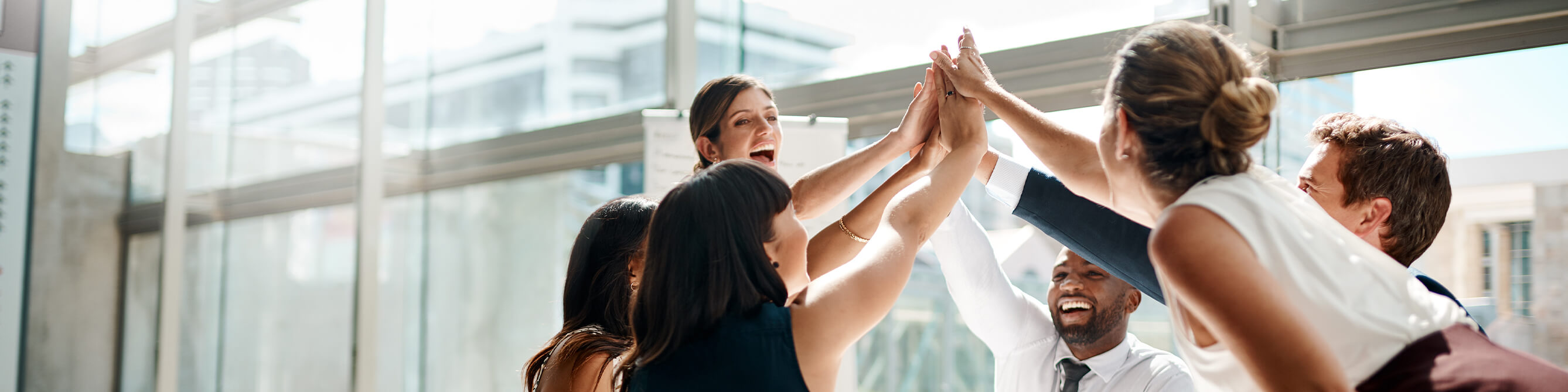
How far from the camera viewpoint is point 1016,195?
193cm

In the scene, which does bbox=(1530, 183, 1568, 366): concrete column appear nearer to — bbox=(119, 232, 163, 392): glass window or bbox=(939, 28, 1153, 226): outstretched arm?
bbox=(939, 28, 1153, 226): outstretched arm

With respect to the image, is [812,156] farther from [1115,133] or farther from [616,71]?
[1115,133]

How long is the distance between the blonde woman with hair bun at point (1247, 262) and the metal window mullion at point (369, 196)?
13.1 feet

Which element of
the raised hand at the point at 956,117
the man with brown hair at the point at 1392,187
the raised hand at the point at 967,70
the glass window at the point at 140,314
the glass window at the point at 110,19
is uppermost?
the glass window at the point at 110,19

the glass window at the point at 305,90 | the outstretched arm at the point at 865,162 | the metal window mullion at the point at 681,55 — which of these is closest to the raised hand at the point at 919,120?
the outstretched arm at the point at 865,162

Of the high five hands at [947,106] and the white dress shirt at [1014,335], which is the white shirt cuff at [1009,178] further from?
the white dress shirt at [1014,335]

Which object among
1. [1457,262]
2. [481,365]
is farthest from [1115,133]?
[481,365]

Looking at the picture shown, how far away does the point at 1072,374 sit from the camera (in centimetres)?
251

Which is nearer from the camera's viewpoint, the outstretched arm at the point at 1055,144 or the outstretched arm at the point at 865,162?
the outstretched arm at the point at 1055,144

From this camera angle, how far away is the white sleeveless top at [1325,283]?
3.05ft

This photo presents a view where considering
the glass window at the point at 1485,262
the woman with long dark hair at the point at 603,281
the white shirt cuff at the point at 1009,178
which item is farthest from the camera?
the glass window at the point at 1485,262

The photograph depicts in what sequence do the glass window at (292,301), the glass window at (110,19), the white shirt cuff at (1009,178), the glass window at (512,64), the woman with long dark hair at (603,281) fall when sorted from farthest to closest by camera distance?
the glass window at (512,64), the glass window at (292,301), the glass window at (110,19), the white shirt cuff at (1009,178), the woman with long dark hair at (603,281)

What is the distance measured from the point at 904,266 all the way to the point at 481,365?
4.00 metres

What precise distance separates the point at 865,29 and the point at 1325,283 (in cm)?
300
